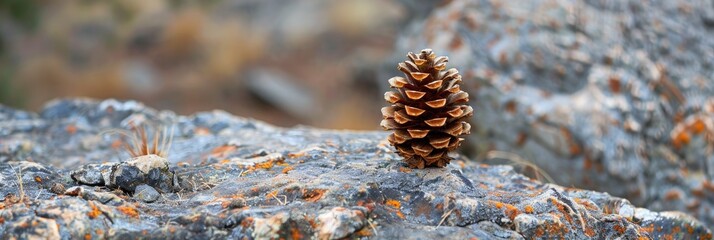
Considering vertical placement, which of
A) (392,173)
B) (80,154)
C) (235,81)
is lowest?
(392,173)

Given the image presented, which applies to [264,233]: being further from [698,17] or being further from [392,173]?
[698,17]

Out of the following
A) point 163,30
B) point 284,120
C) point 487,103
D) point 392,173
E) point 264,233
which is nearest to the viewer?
point 264,233

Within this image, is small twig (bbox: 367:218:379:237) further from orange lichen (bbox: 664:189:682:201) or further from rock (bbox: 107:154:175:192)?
orange lichen (bbox: 664:189:682:201)

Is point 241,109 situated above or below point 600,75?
above

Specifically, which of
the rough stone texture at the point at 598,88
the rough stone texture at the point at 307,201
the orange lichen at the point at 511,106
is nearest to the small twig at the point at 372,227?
the rough stone texture at the point at 307,201

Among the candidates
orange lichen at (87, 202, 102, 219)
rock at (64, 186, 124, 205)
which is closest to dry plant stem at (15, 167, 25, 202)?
rock at (64, 186, 124, 205)

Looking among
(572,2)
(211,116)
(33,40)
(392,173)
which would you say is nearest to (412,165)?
(392,173)

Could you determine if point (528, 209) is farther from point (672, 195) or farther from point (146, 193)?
point (672, 195)

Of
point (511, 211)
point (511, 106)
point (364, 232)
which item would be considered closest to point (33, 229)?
point (364, 232)
